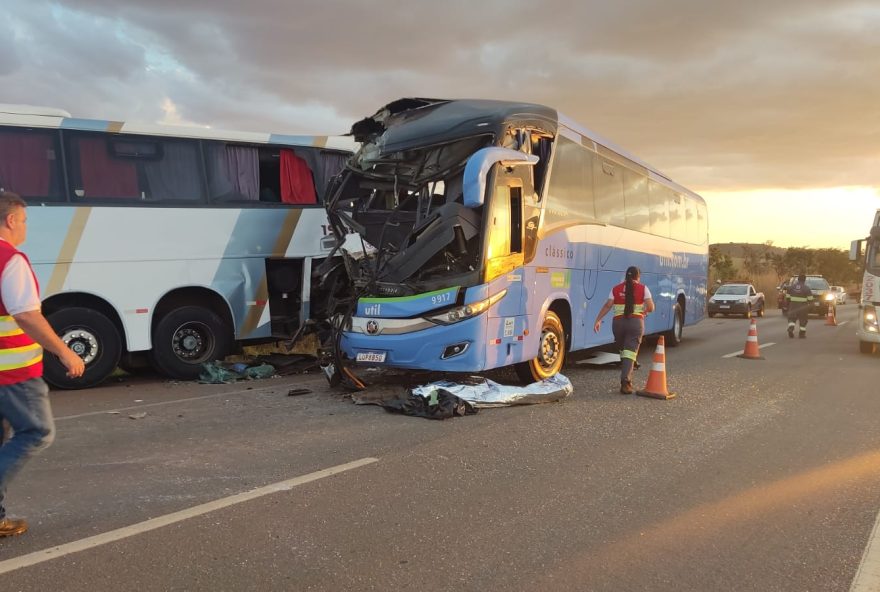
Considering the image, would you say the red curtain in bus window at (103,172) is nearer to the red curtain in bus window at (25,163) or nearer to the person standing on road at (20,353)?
the red curtain in bus window at (25,163)

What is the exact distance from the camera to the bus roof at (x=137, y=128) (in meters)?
8.31

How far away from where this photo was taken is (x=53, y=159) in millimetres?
8445

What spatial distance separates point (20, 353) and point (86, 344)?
18.5 ft

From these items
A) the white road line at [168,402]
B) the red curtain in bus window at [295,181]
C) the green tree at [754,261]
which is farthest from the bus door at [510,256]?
the green tree at [754,261]

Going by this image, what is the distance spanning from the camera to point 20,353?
11.4 feet

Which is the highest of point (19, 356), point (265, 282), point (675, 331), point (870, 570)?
point (265, 282)

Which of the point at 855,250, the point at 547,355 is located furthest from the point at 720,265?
the point at 547,355

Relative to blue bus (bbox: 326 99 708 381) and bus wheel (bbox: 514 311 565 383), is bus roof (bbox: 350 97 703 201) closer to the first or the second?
blue bus (bbox: 326 99 708 381)

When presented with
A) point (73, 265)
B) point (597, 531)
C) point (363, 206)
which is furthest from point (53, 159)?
point (597, 531)

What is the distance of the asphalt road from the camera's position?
10.9ft

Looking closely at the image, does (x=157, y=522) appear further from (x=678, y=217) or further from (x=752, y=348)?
(x=678, y=217)

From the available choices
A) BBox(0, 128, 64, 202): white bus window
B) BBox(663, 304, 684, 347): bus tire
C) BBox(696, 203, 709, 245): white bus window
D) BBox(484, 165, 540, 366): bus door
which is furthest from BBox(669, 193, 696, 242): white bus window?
BBox(0, 128, 64, 202): white bus window

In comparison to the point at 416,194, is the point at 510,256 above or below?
below

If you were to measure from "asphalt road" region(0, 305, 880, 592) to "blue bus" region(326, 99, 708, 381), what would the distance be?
829 mm
